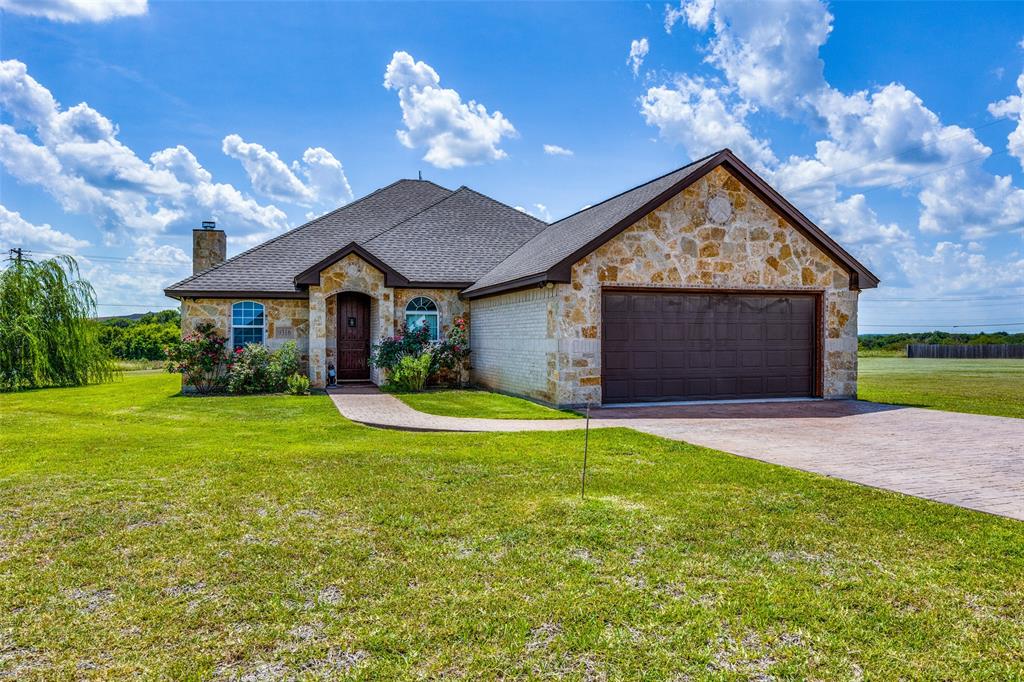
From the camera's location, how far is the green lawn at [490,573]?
3527 mm

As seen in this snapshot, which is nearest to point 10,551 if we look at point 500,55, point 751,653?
point 751,653

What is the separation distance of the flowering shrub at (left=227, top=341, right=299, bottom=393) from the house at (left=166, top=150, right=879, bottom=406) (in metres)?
0.83

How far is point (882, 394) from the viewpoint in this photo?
1819 cm

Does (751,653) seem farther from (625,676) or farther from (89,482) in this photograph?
(89,482)

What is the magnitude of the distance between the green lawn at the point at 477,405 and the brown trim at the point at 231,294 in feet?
14.9

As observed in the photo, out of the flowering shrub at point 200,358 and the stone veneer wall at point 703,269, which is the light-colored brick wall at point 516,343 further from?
the flowering shrub at point 200,358

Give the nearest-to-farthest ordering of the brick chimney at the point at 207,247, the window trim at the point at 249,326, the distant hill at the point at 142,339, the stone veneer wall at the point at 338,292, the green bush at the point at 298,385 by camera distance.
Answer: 1. the green bush at the point at 298,385
2. the stone veneer wall at the point at 338,292
3. the window trim at the point at 249,326
4. the brick chimney at the point at 207,247
5. the distant hill at the point at 142,339

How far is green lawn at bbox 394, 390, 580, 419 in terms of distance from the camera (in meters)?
13.2

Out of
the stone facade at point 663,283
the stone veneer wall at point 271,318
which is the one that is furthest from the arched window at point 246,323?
the stone facade at point 663,283

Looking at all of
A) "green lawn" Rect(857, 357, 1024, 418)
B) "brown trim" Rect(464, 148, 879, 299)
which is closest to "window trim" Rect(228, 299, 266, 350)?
"brown trim" Rect(464, 148, 879, 299)

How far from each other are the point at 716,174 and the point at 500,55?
654cm

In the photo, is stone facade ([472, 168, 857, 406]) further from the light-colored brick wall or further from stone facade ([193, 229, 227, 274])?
stone facade ([193, 229, 227, 274])

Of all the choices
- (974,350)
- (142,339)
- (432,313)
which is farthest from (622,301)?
(974,350)

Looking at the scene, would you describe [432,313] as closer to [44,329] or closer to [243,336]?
[243,336]
